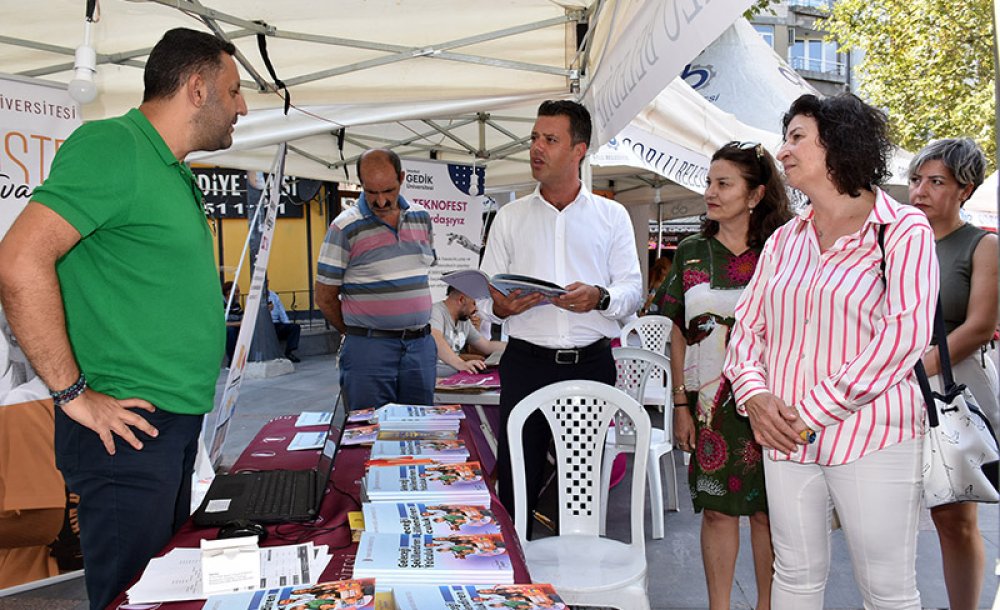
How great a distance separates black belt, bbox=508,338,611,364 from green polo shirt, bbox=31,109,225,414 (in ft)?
4.33

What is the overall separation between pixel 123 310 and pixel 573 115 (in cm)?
176

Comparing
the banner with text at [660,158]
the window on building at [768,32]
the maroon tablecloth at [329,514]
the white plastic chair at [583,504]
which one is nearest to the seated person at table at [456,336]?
the white plastic chair at [583,504]

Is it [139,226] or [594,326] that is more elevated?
[139,226]

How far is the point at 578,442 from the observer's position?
2.58 m

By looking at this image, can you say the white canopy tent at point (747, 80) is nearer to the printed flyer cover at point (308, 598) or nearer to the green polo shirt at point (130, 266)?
the green polo shirt at point (130, 266)

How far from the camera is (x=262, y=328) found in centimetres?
985

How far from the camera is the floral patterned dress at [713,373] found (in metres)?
2.28

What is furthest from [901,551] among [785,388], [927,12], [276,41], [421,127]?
[927,12]

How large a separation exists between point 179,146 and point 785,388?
5.49 feet

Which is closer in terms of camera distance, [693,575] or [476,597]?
[476,597]

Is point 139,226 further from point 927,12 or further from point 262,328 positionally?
point 927,12

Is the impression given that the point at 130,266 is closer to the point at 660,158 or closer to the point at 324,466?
the point at 324,466

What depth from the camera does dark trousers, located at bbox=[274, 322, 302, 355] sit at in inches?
434

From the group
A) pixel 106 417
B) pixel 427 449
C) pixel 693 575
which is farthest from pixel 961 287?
pixel 106 417
